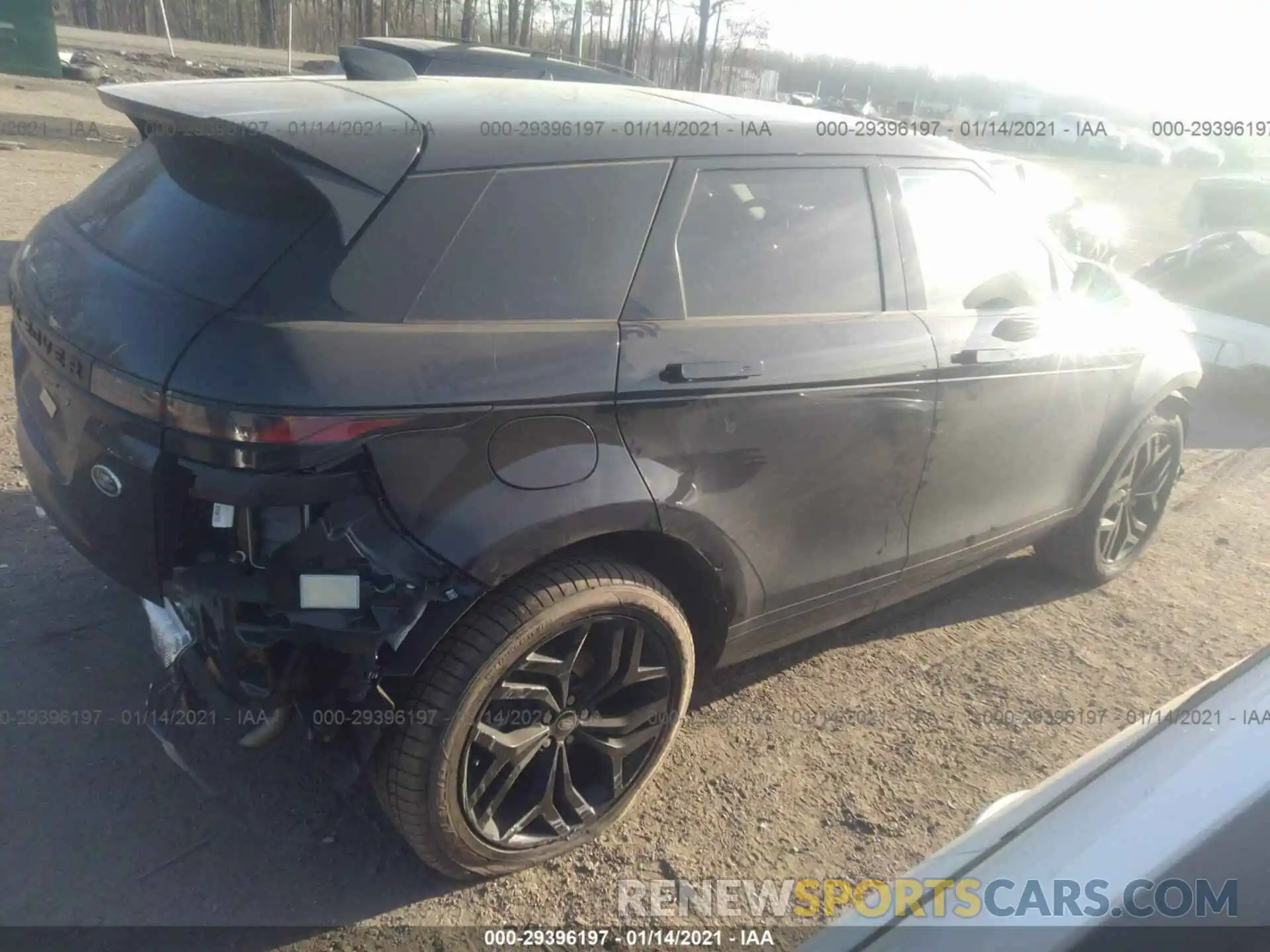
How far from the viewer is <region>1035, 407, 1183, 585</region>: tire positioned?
4051mm

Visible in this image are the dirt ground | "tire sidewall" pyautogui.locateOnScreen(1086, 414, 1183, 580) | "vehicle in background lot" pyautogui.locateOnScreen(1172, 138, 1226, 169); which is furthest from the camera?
"vehicle in background lot" pyautogui.locateOnScreen(1172, 138, 1226, 169)

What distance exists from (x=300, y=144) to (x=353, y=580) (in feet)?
3.21

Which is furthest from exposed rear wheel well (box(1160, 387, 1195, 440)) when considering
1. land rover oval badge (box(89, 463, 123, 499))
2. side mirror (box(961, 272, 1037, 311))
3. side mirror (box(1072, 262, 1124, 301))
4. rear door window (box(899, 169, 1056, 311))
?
land rover oval badge (box(89, 463, 123, 499))

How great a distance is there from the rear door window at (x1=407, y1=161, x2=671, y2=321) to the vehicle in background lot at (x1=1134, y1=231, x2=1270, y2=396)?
22.0 ft

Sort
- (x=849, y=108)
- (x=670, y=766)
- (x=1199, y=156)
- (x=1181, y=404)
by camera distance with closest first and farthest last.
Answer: (x=670, y=766)
(x=1181, y=404)
(x=849, y=108)
(x=1199, y=156)

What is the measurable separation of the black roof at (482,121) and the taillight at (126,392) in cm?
63

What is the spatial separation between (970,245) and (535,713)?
213 cm

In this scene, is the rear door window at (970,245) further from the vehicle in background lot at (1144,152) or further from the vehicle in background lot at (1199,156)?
the vehicle in background lot at (1144,152)

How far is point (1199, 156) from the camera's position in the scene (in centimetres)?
3634

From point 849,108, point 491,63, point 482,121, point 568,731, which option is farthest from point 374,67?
point 849,108

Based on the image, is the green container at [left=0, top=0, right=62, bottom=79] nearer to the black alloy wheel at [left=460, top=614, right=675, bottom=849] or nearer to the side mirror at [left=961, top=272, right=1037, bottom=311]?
the side mirror at [left=961, top=272, right=1037, bottom=311]

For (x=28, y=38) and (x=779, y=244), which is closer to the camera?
(x=779, y=244)

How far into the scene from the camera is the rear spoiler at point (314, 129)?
2080 mm

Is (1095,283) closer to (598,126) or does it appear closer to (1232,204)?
(598,126)
